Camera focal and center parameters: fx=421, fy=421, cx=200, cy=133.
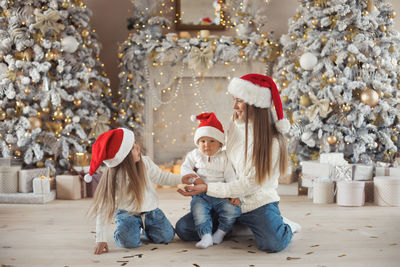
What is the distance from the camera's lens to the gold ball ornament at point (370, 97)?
4121 millimetres

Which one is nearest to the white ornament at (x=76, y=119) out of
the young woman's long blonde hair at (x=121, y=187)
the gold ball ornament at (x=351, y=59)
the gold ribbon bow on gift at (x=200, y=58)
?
the gold ribbon bow on gift at (x=200, y=58)

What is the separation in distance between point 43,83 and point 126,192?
2.28 metres

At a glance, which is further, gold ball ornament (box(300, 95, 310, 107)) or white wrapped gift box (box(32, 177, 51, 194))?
gold ball ornament (box(300, 95, 310, 107))

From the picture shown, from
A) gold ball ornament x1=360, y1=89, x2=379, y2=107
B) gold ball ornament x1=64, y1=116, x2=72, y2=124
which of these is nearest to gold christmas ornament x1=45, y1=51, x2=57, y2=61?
gold ball ornament x1=64, y1=116, x2=72, y2=124

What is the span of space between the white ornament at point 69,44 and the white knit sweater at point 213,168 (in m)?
2.23

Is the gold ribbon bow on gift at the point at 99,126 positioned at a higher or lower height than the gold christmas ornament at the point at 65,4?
lower

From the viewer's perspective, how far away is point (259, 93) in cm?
250

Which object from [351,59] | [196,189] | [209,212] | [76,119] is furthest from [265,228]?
[76,119]

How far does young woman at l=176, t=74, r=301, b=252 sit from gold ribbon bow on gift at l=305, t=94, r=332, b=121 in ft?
5.78

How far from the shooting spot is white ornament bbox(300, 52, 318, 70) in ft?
13.9

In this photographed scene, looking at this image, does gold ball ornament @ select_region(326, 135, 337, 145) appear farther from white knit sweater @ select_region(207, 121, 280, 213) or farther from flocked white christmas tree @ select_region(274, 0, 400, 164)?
white knit sweater @ select_region(207, 121, 280, 213)

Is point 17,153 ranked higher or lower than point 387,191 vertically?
higher

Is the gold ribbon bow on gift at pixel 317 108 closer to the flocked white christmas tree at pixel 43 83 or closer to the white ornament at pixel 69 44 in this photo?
the flocked white christmas tree at pixel 43 83

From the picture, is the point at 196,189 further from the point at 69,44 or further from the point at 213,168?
the point at 69,44
